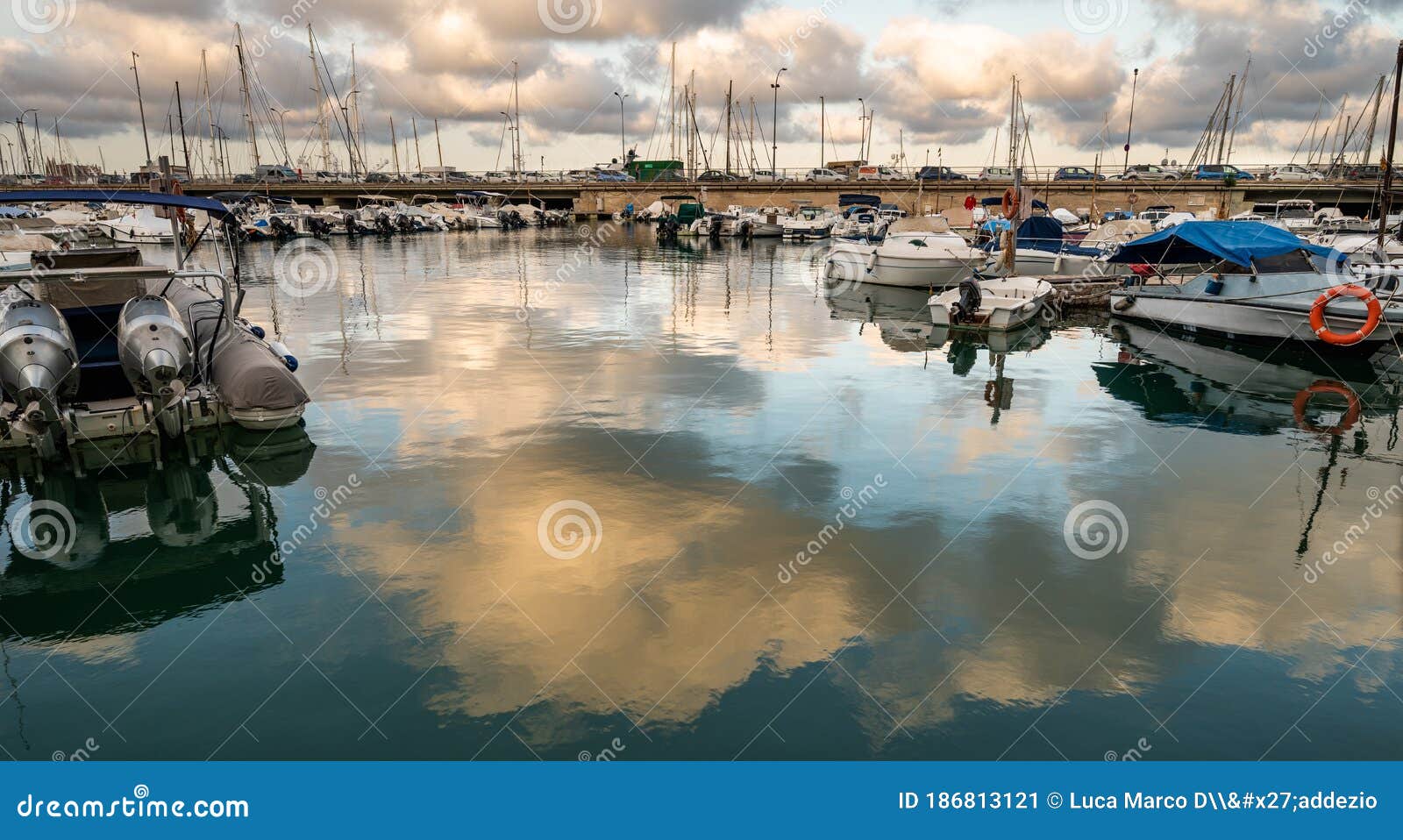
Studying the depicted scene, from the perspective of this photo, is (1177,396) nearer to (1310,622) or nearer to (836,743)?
(1310,622)

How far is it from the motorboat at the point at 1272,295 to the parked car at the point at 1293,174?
218ft

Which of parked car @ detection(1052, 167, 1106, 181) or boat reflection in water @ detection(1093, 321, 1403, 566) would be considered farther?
parked car @ detection(1052, 167, 1106, 181)

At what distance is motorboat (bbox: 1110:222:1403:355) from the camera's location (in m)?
18.8

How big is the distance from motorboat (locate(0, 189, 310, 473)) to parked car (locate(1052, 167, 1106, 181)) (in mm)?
83199

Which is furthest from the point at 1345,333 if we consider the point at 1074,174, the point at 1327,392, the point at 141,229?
the point at 1074,174

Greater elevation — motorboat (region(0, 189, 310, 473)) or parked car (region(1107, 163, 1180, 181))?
parked car (region(1107, 163, 1180, 181))

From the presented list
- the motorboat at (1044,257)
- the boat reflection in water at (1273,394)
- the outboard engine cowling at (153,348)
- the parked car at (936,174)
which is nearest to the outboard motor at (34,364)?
the outboard engine cowling at (153,348)

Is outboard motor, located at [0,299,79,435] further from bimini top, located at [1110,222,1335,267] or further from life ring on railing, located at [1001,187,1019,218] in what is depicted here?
life ring on railing, located at [1001,187,1019,218]

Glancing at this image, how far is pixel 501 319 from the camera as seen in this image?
2464 centimetres

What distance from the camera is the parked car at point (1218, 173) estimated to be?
7762cm

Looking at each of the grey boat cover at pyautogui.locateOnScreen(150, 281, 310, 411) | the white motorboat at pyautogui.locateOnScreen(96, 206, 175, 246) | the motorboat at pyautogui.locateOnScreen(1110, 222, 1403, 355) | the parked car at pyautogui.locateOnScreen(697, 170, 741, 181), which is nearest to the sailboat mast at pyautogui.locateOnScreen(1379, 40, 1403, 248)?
the motorboat at pyautogui.locateOnScreen(1110, 222, 1403, 355)

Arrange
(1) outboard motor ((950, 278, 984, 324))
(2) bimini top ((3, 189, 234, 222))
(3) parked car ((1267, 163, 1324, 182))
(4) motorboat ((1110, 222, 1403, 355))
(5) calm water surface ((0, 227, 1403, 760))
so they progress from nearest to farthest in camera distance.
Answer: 1. (5) calm water surface ((0, 227, 1403, 760))
2. (2) bimini top ((3, 189, 234, 222))
3. (4) motorboat ((1110, 222, 1403, 355))
4. (1) outboard motor ((950, 278, 984, 324))
5. (3) parked car ((1267, 163, 1324, 182))

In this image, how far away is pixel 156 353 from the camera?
474 inches

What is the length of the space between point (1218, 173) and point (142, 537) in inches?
3772
